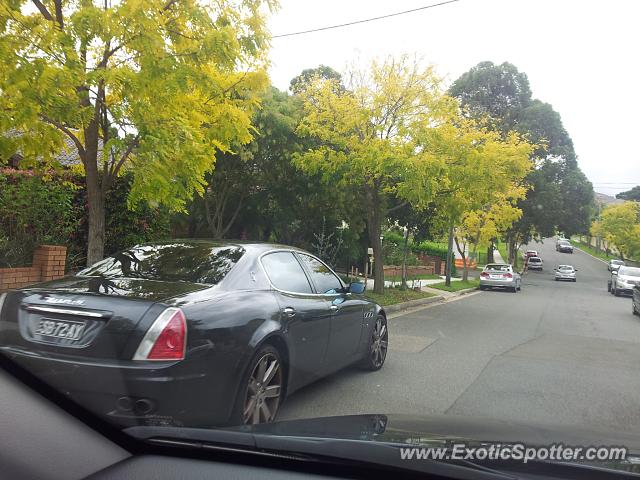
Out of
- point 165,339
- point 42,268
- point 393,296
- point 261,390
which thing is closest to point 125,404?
point 165,339

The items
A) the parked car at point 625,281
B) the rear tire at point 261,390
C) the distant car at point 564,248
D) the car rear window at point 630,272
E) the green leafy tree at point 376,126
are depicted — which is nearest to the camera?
the rear tire at point 261,390

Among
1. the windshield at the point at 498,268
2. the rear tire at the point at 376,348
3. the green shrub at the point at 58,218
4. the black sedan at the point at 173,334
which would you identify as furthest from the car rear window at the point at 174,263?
the windshield at the point at 498,268

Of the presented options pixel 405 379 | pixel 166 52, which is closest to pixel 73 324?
pixel 405 379

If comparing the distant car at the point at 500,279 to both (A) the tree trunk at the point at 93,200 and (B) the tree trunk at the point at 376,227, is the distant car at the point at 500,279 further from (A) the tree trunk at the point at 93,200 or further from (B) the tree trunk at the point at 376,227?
(A) the tree trunk at the point at 93,200

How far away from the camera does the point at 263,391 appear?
4.07 meters

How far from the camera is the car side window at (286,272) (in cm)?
473

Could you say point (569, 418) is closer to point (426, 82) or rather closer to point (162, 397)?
point (162, 397)

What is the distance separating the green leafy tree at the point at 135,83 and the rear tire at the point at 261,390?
3376 mm

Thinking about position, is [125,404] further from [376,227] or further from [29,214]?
[376,227]

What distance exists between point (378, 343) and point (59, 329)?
4170 mm

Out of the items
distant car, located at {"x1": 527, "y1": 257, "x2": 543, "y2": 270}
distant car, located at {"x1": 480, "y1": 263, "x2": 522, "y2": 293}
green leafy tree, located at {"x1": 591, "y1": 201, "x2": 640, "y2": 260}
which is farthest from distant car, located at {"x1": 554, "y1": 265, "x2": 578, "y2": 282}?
green leafy tree, located at {"x1": 591, "y1": 201, "x2": 640, "y2": 260}

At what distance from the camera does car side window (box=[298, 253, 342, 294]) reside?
551 cm

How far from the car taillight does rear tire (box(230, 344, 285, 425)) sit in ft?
2.04

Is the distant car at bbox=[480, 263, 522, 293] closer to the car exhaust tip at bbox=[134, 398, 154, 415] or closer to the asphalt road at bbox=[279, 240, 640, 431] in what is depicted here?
the asphalt road at bbox=[279, 240, 640, 431]
